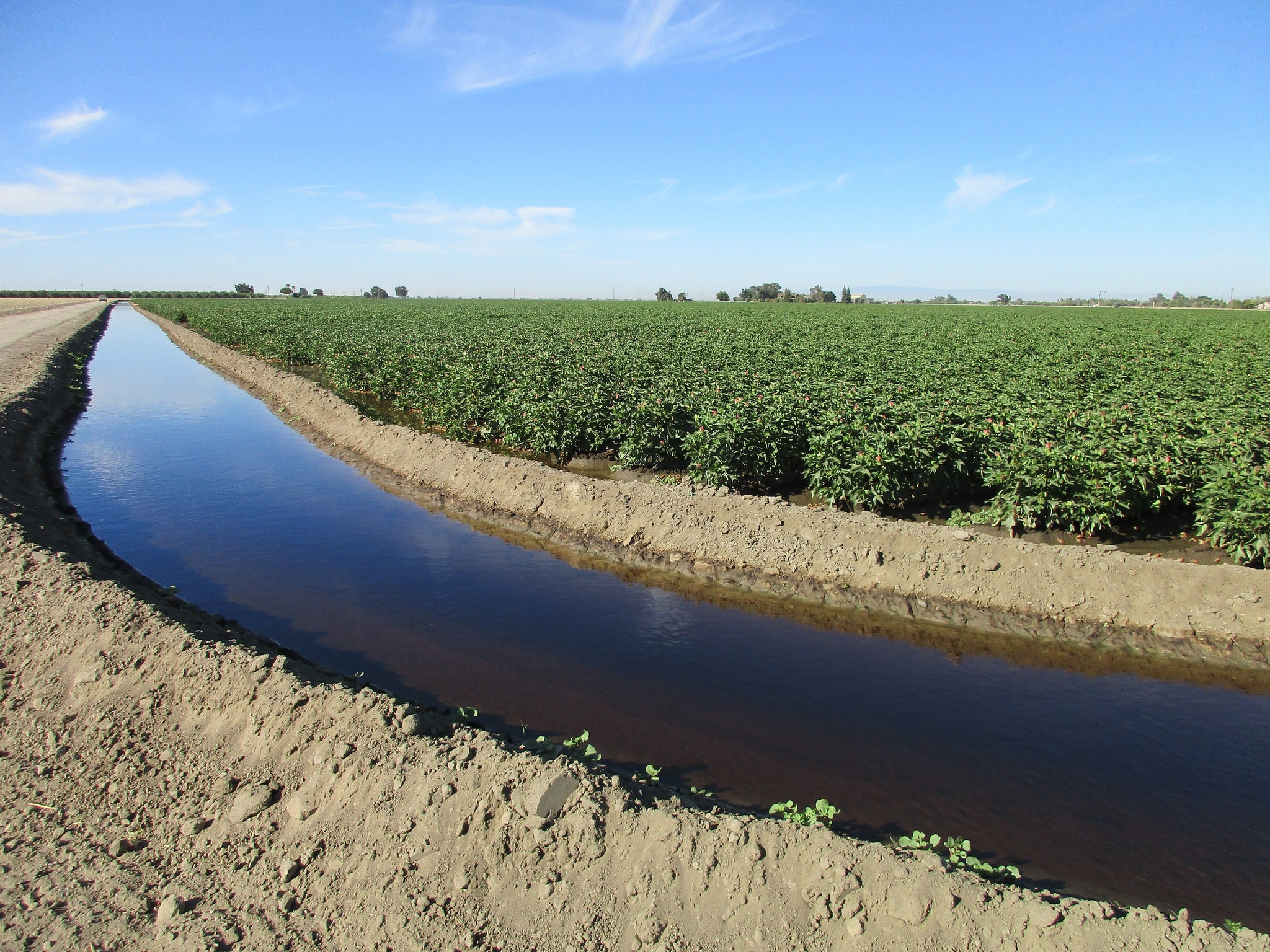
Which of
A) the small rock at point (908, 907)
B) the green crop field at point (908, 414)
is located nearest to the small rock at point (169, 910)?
the small rock at point (908, 907)

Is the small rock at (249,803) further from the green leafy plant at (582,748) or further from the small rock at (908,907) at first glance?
the small rock at (908,907)

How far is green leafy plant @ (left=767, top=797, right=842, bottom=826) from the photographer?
15.6ft

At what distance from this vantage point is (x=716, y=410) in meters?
12.7

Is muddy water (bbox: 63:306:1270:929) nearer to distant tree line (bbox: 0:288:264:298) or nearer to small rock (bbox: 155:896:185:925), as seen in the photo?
small rock (bbox: 155:896:185:925)

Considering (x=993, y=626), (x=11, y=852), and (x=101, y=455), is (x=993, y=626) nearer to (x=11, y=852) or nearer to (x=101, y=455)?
(x=11, y=852)

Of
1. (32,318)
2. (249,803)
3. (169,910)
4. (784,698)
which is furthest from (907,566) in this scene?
(32,318)

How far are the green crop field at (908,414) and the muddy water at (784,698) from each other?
3114 mm

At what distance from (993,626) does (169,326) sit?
6650cm

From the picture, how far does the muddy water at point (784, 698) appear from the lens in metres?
5.19

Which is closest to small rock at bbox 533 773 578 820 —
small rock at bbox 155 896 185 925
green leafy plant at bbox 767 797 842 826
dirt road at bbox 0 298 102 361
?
green leafy plant at bbox 767 797 842 826

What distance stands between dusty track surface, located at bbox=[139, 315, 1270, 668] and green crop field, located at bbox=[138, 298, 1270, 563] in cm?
102

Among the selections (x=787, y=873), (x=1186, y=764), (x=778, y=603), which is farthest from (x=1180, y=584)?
(x=787, y=873)

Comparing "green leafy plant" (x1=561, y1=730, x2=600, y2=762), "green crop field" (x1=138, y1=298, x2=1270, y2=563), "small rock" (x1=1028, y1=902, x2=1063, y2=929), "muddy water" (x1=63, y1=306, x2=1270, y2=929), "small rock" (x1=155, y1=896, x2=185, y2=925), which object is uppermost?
"green crop field" (x1=138, y1=298, x2=1270, y2=563)

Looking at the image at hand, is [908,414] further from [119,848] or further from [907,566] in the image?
[119,848]
